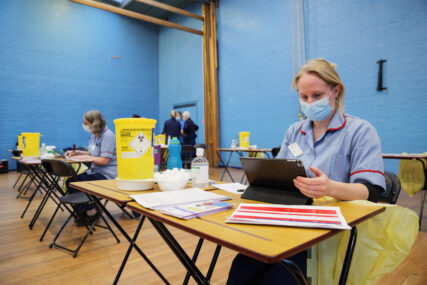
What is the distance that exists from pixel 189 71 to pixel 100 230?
6973mm

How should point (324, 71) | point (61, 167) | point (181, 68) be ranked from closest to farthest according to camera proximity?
point (324, 71), point (61, 167), point (181, 68)

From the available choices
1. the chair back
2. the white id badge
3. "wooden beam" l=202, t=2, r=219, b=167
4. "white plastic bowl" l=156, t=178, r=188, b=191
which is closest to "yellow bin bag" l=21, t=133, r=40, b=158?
the chair back

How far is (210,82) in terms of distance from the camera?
8023 mm

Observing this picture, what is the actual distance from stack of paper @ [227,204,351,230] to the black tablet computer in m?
0.07

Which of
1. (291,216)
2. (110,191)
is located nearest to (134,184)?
(110,191)

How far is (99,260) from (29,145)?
8.32 feet

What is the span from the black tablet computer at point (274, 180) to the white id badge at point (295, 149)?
15.6 inches

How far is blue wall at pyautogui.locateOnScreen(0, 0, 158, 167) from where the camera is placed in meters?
7.37

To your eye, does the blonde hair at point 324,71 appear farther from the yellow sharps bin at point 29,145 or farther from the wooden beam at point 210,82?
the wooden beam at point 210,82

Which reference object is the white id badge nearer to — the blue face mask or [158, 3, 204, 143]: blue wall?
the blue face mask

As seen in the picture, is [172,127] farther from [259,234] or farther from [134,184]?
[259,234]

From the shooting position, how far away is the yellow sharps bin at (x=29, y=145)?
377cm

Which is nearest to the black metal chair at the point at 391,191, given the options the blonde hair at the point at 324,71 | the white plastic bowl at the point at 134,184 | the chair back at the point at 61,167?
the blonde hair at the point at 324,71

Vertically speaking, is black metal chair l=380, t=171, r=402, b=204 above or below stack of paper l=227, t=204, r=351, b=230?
below
